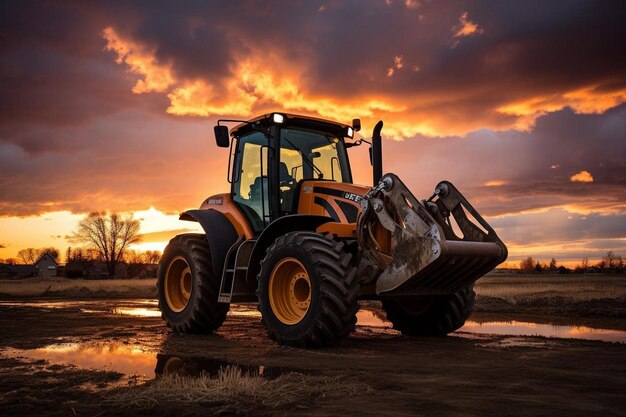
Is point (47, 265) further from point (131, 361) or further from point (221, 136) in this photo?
point (131, 361)

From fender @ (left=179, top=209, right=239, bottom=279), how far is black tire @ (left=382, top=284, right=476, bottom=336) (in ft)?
8.86

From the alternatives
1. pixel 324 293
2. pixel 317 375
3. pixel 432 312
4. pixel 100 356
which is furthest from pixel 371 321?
pixel 317 375

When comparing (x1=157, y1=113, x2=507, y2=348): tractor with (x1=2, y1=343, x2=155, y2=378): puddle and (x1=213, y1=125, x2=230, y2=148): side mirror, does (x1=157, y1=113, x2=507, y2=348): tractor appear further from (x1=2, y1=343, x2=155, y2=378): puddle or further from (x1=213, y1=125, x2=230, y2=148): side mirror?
(x1=2, y1=343, x2=155, y2=378): puddle

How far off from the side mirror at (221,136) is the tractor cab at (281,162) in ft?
0.08

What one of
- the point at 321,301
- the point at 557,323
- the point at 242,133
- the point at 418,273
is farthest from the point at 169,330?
the point at 557,323

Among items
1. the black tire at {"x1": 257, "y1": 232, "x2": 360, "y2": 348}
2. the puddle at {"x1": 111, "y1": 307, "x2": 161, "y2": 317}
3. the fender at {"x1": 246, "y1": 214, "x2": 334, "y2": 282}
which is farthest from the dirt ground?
the puddle at {"x1": 111, "y1": 307, "x2": 161, "y2": 317}

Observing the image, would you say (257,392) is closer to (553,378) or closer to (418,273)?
(553,378)

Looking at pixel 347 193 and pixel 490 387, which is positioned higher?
pixel 347 193

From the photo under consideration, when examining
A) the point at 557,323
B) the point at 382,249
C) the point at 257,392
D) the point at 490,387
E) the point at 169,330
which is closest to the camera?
the point at 257,392

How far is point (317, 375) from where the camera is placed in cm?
584

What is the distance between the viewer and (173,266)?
1130cm

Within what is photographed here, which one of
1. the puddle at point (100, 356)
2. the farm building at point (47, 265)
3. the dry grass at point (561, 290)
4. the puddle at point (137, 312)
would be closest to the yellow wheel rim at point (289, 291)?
the puddle at point (100, 356)

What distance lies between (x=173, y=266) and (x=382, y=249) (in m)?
4.51

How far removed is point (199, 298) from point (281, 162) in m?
2.60
